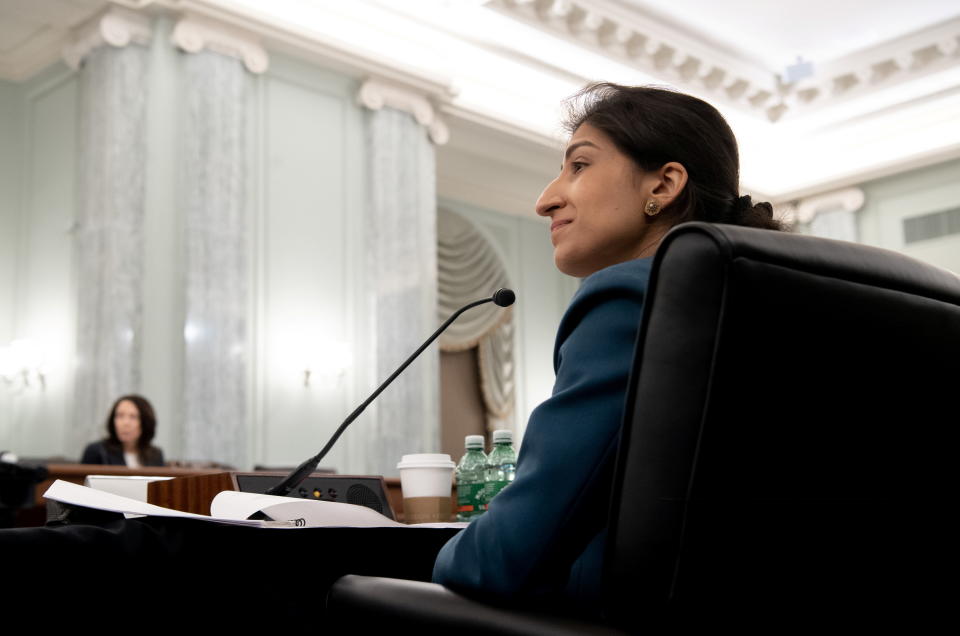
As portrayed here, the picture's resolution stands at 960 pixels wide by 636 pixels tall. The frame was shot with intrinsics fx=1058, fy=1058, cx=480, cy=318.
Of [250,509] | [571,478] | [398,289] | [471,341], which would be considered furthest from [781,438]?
[471,341]

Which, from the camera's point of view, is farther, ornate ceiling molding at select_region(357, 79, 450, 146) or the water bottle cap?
ornate ceiling molding at select_region(357, 79, 450, 146)

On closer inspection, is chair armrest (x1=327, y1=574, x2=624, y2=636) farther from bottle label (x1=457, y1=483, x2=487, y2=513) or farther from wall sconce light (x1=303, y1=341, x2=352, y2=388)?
wall sconce light (x1=303, y1=341, x2=352, y2=388)

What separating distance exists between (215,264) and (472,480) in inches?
201

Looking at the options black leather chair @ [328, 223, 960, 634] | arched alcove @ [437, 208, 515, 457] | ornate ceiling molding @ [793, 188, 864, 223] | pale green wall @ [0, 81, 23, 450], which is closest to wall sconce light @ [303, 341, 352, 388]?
pale green wall @ [0, 81, 23, 450]

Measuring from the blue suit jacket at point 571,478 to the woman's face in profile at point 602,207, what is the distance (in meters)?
0.35

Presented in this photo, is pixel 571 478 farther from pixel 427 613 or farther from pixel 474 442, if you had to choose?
pixel 474 442

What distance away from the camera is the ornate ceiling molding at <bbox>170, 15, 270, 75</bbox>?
7156 millimetres

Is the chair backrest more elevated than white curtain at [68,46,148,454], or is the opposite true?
white curtain at [68,46,148,454]

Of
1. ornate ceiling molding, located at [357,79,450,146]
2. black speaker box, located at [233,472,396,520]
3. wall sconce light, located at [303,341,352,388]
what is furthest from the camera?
ornate ceiling molding, located at [357,79,450,146]


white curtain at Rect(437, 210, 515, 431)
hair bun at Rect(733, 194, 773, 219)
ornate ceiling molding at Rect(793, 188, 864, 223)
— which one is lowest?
hair bun at Rect(733, 194, 773, 219)

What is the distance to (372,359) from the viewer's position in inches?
311

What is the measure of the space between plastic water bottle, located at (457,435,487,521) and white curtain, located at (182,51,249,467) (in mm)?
4740

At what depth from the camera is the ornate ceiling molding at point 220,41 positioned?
7.16 m

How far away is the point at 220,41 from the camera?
24.0 feet
